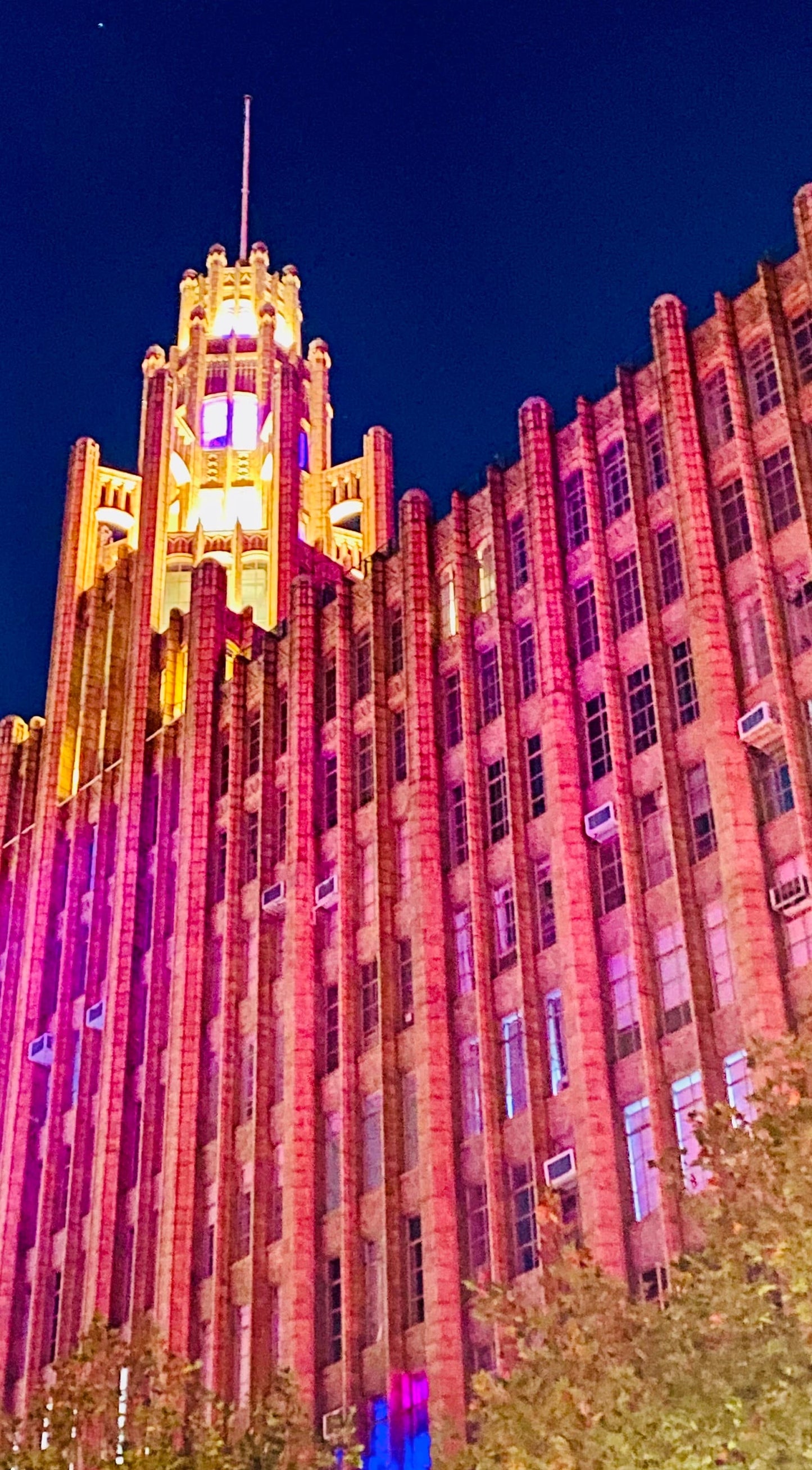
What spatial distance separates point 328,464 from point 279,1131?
3715 cm

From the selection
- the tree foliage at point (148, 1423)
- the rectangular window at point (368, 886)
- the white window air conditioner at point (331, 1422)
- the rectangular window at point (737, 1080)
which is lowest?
the tree foliage at point (148, 1423)

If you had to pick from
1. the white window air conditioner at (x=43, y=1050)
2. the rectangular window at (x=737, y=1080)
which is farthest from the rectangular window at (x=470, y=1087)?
the white window air conditioner at (x=43, y=1050)

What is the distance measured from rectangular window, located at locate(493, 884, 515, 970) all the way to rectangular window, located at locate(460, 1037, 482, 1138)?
2095 millimetres

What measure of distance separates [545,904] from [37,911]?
23.1 metres

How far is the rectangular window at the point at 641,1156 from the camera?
36.3 meters

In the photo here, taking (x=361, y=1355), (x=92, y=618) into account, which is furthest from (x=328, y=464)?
(x=361, y=1355)

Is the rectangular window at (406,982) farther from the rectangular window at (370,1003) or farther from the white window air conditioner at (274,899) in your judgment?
the white window air conditioner at (274,899)

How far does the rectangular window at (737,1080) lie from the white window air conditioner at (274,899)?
1706cm

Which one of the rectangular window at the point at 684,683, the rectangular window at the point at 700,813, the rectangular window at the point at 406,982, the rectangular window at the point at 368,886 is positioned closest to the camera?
the rectangular window at the point at 700,813

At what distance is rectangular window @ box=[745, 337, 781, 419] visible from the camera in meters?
41.4

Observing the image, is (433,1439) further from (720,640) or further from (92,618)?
(92,618)

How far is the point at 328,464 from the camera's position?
7612 centimetres

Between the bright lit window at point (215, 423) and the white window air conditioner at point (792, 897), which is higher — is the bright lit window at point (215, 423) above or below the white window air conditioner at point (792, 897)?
above

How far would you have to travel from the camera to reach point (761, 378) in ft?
137
